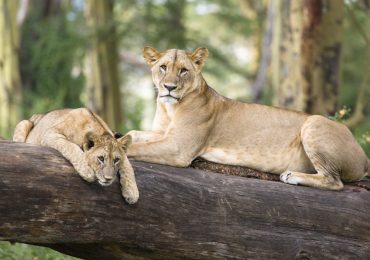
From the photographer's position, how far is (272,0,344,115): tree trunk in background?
11.3m

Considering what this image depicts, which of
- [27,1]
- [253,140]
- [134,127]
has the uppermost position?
[27,1]

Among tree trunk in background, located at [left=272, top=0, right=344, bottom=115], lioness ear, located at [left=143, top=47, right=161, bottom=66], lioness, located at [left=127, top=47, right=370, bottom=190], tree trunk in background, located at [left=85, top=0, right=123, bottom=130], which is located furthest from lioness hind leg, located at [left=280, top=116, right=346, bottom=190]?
tree trunk in background, located at [left=85, top=0, right=123, bottom=130]

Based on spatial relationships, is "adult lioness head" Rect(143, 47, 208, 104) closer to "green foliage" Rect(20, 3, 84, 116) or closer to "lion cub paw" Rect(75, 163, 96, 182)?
"lion cub paw" Rect(75, 163, 96, 182)

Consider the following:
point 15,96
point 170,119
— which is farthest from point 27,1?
point 170,119

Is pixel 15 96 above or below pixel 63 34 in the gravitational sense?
below

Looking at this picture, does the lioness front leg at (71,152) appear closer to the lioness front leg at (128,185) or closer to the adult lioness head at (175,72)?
the lioness front leg at (128,185)

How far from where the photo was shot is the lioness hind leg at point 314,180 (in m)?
6.40

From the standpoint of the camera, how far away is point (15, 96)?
13781 millimetres

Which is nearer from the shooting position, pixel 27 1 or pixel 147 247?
pixel 147 247

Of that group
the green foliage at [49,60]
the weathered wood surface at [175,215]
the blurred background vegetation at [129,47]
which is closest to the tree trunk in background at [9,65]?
the blurred background vegetation at [129,47]

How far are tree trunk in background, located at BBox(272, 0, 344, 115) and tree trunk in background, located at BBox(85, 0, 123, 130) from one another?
16.6 ft

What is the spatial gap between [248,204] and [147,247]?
0.89 m

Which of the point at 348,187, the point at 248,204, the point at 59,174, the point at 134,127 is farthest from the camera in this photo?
the point at 134,127

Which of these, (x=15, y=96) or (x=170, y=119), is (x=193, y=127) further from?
(x=15, y=96)
